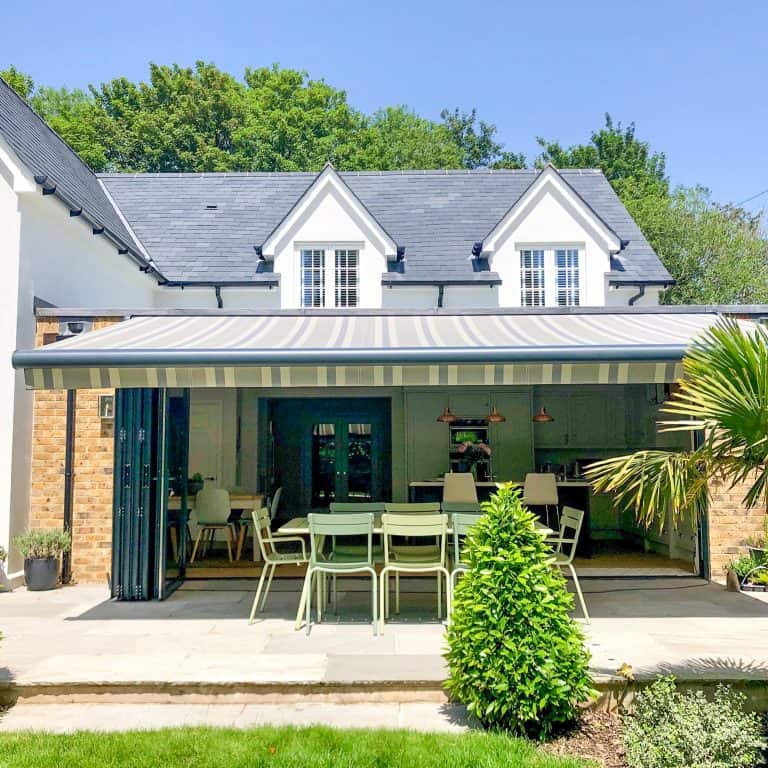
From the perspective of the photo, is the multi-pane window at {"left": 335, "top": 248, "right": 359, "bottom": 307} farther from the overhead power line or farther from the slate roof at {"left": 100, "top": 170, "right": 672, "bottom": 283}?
the overhead power line

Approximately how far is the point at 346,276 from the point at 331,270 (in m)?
0.40

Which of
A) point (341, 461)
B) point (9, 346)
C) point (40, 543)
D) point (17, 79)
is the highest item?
point (17, 79)

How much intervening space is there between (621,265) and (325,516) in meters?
12.7

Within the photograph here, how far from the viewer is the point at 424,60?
3738 centimetres

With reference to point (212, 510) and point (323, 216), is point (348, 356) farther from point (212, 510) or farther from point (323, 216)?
point (323, 216)

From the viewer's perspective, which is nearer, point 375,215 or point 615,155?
point 375,215

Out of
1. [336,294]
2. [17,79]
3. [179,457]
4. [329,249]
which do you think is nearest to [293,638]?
[179,457]

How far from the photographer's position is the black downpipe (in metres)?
11.0

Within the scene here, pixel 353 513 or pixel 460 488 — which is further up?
pixel 353 513

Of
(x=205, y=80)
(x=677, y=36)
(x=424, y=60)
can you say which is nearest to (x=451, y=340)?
(x=677, y=36)

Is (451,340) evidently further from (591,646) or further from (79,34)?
(79,34)

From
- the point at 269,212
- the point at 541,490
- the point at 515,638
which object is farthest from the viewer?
the point at 269,212

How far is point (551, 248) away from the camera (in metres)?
17.4

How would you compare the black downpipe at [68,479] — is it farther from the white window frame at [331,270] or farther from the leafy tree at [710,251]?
the leafy tree at [710,251]
